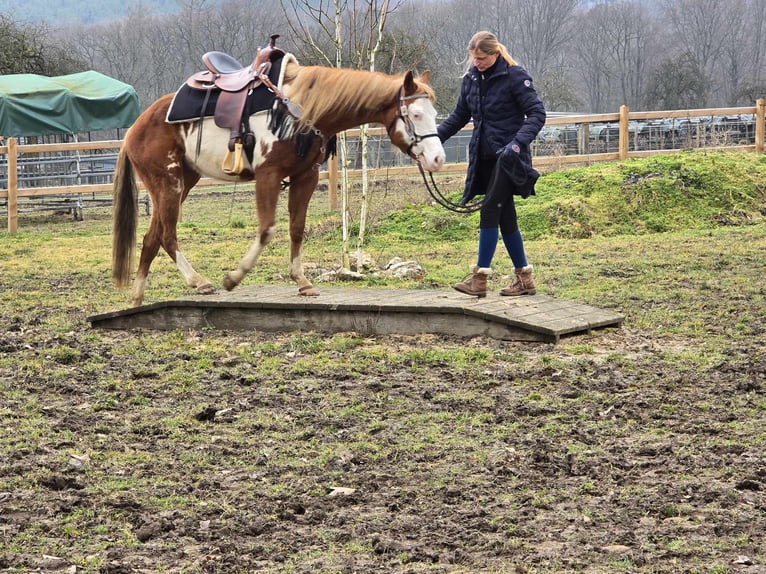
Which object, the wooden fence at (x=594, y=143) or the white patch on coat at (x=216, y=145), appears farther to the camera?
the wooden fence at (x=594, y=143)

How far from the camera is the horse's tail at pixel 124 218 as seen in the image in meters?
8.05

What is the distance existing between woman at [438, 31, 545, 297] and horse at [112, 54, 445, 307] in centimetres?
39

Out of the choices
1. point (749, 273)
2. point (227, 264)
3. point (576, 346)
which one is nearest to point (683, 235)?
point (749, 273)

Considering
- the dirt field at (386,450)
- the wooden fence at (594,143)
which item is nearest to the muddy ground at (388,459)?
the dirt field at (386,450)

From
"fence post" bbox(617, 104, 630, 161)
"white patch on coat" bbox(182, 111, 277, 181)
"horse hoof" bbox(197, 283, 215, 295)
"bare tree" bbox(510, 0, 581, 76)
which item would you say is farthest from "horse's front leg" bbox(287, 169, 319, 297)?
"bare tree" bbox(510, 0, 581, 76)

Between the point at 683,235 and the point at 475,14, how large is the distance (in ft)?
236

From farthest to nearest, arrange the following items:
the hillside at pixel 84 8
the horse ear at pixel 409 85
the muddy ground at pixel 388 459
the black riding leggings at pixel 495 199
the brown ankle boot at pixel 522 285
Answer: the hillside at pixel 84 8 < the brown ankle boot at pixel 522 285 < the black riding leggings at pixel 495 199 < the horse ear at pixel 409 85 < the muddy ground at pixel 388 459

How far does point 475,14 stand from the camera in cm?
8119

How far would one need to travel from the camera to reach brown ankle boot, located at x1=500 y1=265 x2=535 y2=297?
7.62 meters

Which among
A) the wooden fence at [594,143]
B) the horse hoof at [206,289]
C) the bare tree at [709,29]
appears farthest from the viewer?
the bare tree at [709,29]

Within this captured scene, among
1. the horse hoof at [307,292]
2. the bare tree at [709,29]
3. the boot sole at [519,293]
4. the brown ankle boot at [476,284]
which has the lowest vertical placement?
the boot sole at [519,293]

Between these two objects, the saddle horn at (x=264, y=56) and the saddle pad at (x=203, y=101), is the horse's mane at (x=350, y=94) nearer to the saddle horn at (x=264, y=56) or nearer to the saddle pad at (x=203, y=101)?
the saddle pad at (x=203, y=101)

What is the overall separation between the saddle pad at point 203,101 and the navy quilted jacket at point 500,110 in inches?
55.5

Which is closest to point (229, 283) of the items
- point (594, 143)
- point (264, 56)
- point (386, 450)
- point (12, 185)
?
point (264, 56)
